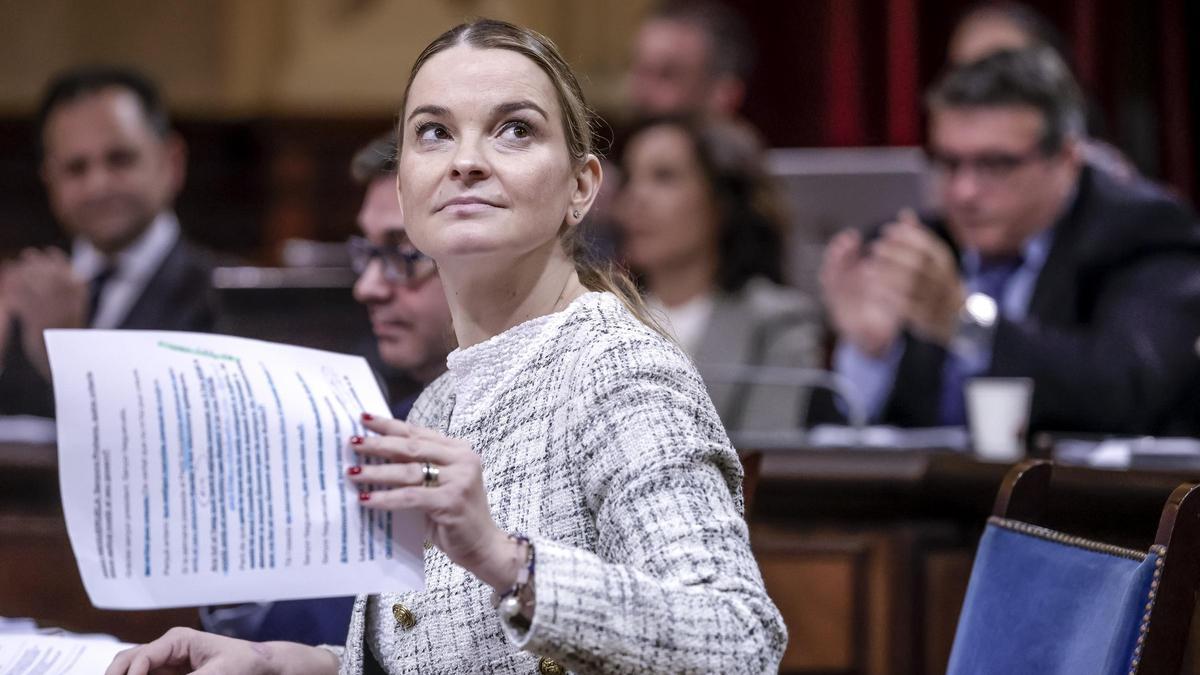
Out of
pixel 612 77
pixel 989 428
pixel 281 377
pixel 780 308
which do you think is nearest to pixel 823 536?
pixel 989 428

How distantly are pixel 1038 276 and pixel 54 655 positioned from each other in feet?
9.02

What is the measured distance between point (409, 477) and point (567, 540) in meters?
0.21

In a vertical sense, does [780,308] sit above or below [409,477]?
below

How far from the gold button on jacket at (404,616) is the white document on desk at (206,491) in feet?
0.70

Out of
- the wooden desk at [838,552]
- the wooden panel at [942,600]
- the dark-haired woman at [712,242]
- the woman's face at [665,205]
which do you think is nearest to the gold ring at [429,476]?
the wooden desk at [838,552]

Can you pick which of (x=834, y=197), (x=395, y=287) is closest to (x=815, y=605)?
(x=395, y=287)

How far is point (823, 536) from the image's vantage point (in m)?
2.74

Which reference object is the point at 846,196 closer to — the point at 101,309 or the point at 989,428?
the point at 989,428

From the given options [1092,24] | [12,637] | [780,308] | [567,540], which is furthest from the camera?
[1092,24]

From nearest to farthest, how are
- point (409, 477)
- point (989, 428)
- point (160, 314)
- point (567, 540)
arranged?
point (409, 477), point (567, 540), point (989, 428), point (160, 314)

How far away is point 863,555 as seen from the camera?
8.86 feet

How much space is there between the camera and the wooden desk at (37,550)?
2.52 metres

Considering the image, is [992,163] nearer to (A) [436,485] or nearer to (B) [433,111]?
(B) [433,111]

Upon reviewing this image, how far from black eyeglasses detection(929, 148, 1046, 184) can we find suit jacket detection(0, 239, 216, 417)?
1.88 meters
